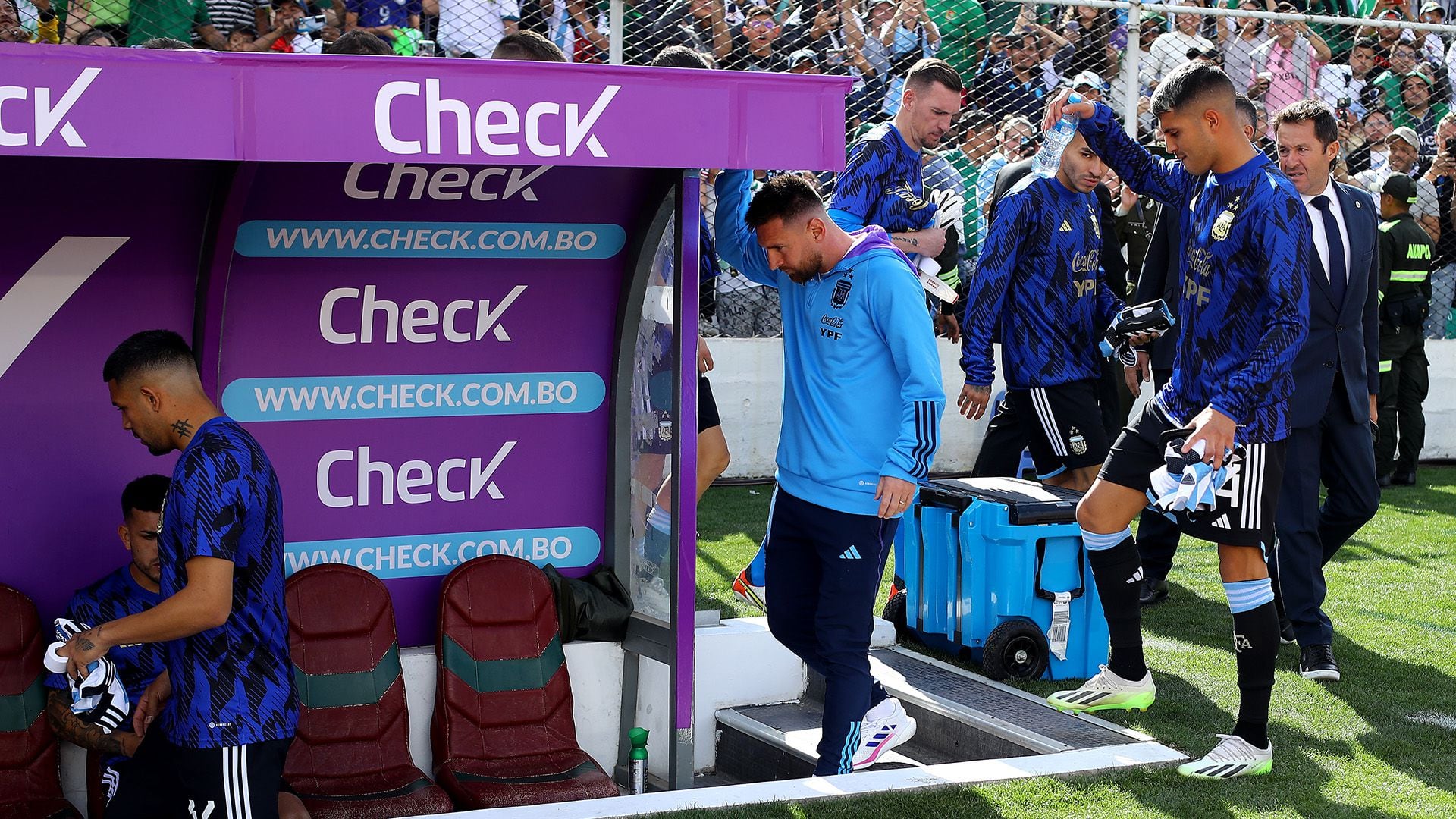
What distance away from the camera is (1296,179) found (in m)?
6.08

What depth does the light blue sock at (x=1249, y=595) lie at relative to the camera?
4.66 m

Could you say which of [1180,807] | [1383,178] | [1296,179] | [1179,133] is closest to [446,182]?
[1179,133]

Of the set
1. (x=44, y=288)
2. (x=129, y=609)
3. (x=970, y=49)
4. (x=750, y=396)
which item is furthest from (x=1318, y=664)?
(x=970, y=49)

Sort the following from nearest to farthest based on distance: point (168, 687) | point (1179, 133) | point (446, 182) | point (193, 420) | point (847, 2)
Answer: point (193, 420), point (168, 687), point (1179, 133), point (446, 182), point (847, 2)

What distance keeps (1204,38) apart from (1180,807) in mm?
8066

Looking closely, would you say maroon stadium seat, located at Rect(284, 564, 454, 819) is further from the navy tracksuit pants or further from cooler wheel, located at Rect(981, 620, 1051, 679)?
cooler wheel, located at Rect(981, 620, 1051, 679)

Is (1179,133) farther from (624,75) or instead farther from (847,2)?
(847,2)

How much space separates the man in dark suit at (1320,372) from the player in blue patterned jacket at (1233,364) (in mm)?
1252

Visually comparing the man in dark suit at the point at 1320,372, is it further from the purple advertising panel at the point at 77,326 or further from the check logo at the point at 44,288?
the check logo at the point at 44,288

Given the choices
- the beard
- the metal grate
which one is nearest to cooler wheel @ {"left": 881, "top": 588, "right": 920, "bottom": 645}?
the metal grate

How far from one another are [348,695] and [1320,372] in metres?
3.81

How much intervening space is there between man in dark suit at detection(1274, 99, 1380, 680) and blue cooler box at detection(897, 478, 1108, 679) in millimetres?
791

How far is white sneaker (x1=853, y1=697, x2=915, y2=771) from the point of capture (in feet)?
15.5

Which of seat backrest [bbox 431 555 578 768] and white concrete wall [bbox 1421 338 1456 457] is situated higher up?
white concrete wall [bbox 1421 338 1456 457]
